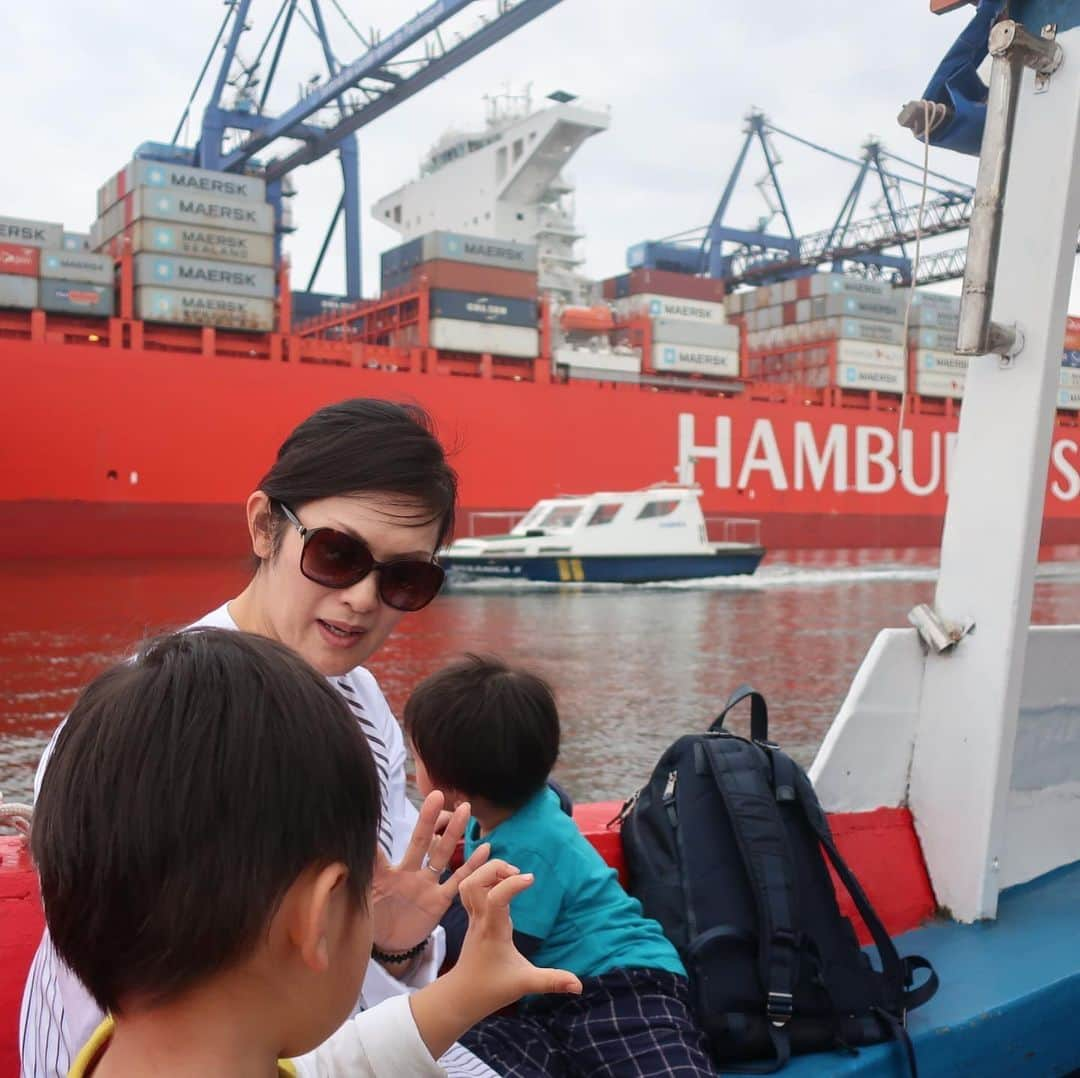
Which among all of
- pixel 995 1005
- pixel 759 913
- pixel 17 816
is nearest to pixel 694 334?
pixel 995 1005

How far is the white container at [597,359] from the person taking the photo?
22.0m

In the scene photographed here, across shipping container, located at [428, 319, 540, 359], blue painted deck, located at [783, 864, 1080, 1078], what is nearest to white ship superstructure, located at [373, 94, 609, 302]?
shipping container, located at [428, 319, 540, 359]

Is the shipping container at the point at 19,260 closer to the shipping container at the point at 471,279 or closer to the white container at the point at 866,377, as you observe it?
the shipping container at the point at 471,279

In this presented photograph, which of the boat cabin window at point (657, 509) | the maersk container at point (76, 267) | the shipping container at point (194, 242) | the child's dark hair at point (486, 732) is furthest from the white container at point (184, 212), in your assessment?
the child's dark hair at point (486, 732)

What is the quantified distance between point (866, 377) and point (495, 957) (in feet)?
88.4

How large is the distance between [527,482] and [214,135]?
8.70 meters

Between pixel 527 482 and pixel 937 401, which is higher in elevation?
pixel 937 401

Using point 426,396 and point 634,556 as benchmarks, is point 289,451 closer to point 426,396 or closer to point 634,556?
point 634,556

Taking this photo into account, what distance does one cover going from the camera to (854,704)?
6.85 feet

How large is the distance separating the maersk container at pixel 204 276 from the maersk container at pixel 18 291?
1.71 metres

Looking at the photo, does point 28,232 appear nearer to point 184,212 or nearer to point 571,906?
point 184,212

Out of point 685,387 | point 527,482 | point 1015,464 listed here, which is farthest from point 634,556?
point 1015,464

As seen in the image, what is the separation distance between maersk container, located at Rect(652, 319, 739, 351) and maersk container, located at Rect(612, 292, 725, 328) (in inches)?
16.1

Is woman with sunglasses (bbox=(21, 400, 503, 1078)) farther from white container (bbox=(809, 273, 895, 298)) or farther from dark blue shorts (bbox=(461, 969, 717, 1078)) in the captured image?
white container (bbox=(809, 273, 895, 298))
